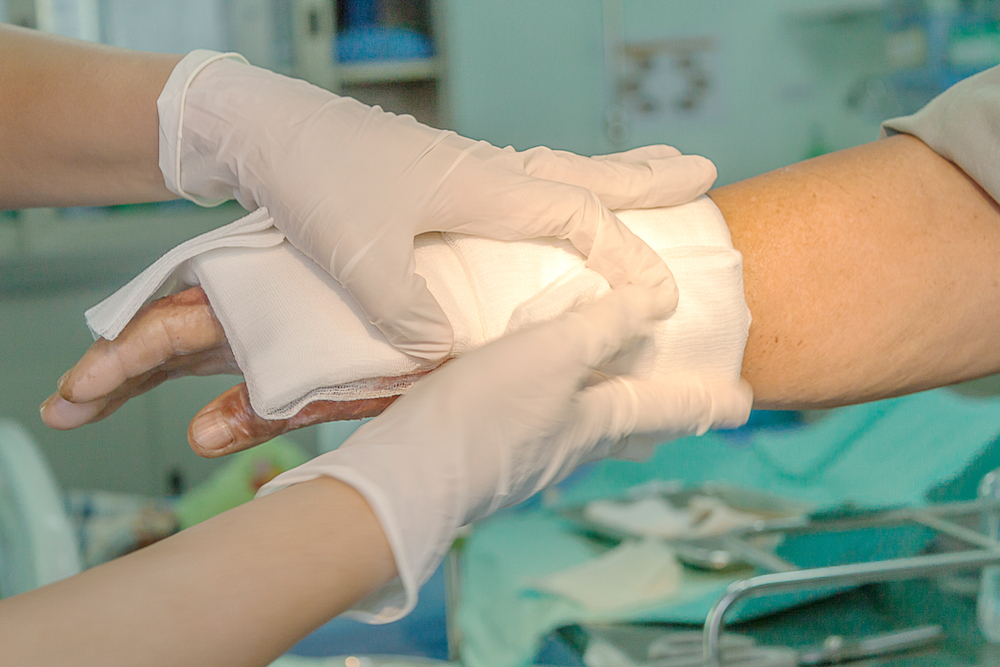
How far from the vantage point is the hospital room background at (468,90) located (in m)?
2.21

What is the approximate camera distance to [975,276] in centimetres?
76

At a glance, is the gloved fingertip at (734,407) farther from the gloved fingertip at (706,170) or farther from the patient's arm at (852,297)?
the gloved fingertip at (706,170)

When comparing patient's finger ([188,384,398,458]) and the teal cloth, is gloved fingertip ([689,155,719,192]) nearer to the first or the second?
patient's finger ([188,384,398,458])

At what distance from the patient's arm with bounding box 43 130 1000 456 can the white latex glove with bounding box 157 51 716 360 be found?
14 cm

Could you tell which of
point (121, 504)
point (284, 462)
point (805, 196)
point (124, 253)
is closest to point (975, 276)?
point (805, 196)

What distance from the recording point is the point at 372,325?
0.66 metres

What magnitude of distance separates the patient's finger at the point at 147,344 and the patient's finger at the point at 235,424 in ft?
0.20

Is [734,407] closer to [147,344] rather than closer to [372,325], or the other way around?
[372,325]

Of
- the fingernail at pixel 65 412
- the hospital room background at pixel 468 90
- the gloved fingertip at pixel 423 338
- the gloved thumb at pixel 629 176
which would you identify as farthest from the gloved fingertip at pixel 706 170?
the hospital room background at pixel 468 90


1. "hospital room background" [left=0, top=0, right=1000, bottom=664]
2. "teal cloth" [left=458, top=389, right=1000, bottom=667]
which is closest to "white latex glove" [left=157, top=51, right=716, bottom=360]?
"teal cloth" [left=458, top=389, right=1000, bottom=667]

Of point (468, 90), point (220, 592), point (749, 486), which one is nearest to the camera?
point (220, 592)

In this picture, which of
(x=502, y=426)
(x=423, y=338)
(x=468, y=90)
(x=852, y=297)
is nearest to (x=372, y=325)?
(x=423, y=338)

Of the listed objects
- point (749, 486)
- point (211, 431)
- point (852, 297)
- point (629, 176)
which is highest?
point (629, 176)

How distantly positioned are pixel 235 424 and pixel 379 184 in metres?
0.27
